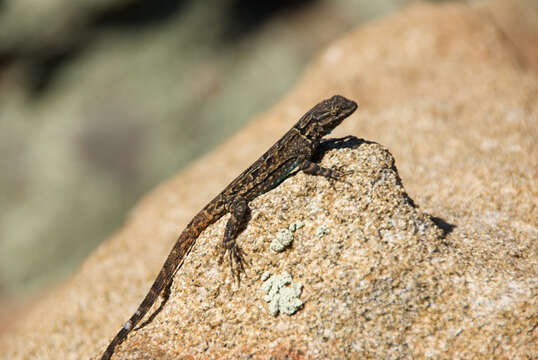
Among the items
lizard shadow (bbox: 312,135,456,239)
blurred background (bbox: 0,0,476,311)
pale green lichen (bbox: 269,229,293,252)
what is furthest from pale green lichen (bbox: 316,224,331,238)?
blurred background (bbox: 0,0,476,311)

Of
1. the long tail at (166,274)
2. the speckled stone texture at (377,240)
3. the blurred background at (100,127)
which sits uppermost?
the blurred background at (100,127)

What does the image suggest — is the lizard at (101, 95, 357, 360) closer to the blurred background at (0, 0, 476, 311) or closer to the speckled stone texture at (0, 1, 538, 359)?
the speckled stone texture at (0, 1, 538, 359)

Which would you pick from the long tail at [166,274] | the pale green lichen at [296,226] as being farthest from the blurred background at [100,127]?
the pale green lichen at [296,226]

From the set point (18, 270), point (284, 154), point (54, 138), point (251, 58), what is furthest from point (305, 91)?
point (18, 270)

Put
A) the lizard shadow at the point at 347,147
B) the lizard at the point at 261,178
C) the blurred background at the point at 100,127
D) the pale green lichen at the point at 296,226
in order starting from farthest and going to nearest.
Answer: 1. the blurred background at the point at 100,127
2. the lizard shadow at the point at 347,147
3. the lizard at the point at 261,178
4. the pale green lichen at the point at 296,226

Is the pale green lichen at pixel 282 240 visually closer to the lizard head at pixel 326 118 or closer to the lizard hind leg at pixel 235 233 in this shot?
the lizard hind leg at pixel 235 233

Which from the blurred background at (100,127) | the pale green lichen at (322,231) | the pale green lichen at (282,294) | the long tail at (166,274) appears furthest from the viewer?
the blurred background at (100,127)
